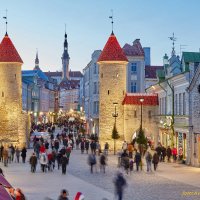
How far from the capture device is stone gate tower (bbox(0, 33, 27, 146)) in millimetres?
55875

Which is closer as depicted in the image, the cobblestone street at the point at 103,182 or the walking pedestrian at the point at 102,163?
the cobblestone street at the point at 103,182

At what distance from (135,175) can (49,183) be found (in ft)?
20.4

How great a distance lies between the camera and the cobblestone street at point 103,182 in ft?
79.2

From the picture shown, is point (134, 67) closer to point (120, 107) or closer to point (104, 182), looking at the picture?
point (120, 107)

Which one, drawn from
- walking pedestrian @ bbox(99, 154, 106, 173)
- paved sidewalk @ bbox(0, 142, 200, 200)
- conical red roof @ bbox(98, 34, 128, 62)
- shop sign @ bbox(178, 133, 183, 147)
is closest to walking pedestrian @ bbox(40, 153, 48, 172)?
paved sidewalk @ bbox(0, 142, 200, 200)

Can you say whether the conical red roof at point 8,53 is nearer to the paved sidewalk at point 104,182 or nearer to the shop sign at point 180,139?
the paved sidewalk at point 104,182

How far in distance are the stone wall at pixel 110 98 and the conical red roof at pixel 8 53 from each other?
9179 millimetres

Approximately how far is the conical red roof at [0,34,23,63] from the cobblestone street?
758 inches

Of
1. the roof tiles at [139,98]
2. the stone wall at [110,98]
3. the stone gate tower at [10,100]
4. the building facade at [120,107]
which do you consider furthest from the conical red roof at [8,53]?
the roof tiles at [139,98]

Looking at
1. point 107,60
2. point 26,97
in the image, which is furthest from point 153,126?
point 26,97

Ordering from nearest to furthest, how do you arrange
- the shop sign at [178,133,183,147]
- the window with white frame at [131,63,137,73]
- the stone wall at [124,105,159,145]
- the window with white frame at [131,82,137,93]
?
the shop sign at [178,133,183,147]
the stone wall at [124,105,159,145]
the window with white frame at [131,63,137,73]
the window with white frame at [131,82,137,93]

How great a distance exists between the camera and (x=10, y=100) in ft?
184

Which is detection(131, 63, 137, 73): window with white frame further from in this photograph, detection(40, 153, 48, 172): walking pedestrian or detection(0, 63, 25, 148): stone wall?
detection(40, 153, 48, 172): walking pedestrian

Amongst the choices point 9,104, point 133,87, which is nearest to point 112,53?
point 9,104
